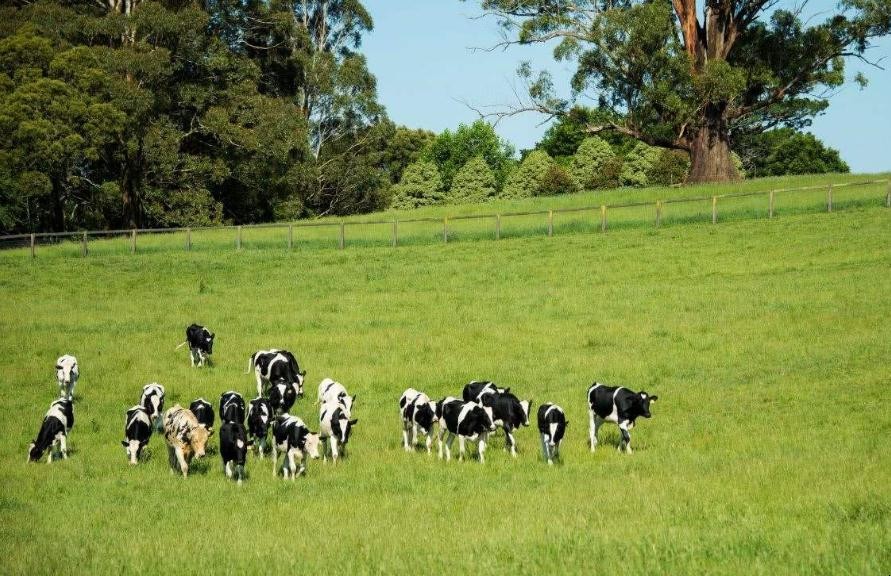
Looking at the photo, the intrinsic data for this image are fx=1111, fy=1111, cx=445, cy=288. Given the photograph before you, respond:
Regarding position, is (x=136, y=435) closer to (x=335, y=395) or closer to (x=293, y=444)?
(x=293, y=444)

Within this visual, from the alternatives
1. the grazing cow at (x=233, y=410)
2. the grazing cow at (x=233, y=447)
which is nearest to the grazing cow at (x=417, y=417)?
the grazing cow at (x=233, y=410)

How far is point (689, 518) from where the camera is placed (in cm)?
1273

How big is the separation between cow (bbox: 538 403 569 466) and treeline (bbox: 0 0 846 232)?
43.9 meters

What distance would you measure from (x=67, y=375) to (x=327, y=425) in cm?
803

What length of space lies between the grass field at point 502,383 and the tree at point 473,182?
59.6 meters

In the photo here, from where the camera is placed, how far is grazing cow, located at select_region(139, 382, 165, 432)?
20484 mm

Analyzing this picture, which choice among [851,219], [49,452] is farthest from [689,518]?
[851,219]

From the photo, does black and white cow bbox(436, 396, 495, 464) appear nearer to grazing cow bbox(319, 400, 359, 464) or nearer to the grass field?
the grass field

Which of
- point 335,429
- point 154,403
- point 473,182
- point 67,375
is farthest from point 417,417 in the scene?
point 473,182

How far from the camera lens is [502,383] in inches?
949

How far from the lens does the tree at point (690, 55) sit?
182 ft

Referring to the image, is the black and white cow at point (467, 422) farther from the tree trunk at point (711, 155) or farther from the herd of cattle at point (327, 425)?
the tree trunk at point (711, 155)

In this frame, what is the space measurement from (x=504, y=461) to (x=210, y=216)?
55.4 metres

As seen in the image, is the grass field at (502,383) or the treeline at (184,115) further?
the treeline at (184,115)
